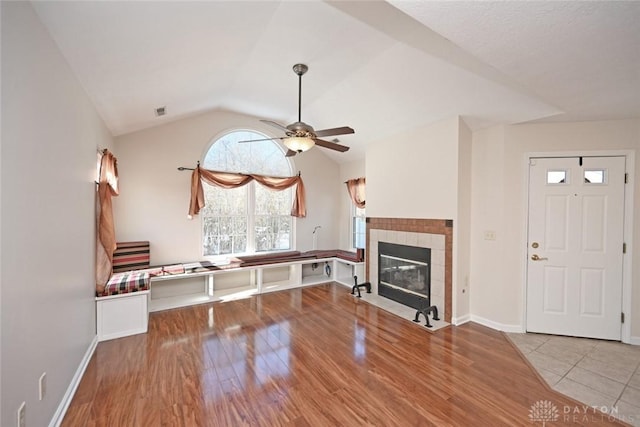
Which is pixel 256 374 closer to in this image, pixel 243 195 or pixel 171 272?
pixel 171 272

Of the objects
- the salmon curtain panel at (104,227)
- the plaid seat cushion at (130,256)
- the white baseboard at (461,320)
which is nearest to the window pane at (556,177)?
the white baseboard at (461,320)

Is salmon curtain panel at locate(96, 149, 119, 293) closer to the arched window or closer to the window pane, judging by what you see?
the arched window

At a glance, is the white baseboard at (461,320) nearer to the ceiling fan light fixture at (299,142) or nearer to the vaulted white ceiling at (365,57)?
Answer: the vaulted white ceiling at (365,57)

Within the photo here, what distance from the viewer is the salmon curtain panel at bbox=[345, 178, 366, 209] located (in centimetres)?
522

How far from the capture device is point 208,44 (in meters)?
2.22

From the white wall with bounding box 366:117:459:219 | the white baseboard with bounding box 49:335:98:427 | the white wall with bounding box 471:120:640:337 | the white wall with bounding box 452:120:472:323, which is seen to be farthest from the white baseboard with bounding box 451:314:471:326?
the white baseboard with bounding box 49:335:98:427

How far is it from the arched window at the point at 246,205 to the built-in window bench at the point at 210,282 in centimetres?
46

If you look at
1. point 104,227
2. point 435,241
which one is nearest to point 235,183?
point 104,227

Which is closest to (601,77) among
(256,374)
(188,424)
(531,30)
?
(531,30)

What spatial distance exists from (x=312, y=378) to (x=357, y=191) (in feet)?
12.1

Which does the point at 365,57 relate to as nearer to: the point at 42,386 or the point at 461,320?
the point at 461,320

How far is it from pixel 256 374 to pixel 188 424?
63 cm

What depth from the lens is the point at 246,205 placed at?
4.94 metres

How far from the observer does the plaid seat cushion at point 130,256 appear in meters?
3.47
